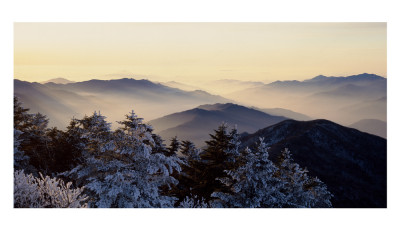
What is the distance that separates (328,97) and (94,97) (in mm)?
11022

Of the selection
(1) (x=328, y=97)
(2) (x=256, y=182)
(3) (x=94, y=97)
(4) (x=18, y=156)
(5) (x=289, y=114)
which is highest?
(1) (x=328, y=97)

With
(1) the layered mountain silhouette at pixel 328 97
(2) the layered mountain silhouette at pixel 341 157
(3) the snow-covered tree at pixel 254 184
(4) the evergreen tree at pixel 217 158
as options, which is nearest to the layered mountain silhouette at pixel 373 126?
(1) the layered mountain silhouette at pixel 328 97

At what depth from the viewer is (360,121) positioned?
14.3m

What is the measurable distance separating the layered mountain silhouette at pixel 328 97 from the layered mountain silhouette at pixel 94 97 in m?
3.67

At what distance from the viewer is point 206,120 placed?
721 inches

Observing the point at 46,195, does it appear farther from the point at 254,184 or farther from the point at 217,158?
the point at 217,158

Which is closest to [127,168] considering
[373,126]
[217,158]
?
[217,158]
